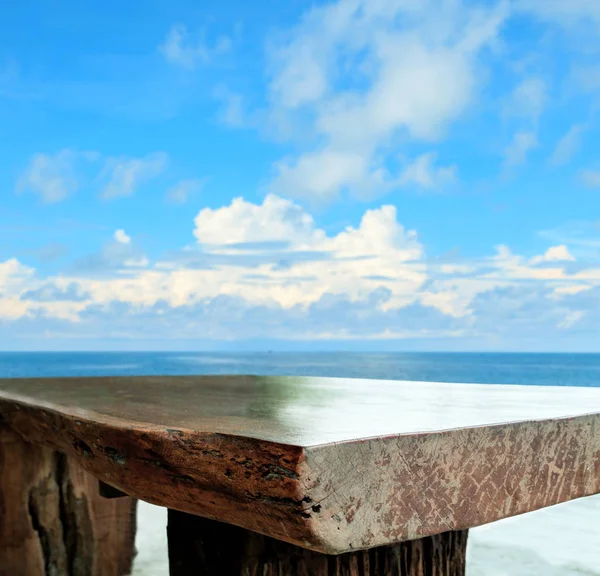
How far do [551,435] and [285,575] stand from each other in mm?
461

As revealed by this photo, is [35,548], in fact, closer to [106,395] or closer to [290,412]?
[106,395]

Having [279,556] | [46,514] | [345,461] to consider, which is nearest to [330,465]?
[345,461]

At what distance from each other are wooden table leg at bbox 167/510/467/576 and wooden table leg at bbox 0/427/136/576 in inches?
41.0

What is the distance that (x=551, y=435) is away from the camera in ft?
3.55

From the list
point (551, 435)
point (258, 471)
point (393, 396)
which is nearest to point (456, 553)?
point (551, 435)

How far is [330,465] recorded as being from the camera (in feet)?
2.56

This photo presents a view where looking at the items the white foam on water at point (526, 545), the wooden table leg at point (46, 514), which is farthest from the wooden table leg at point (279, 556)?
the white foam on water at point (526, 545)

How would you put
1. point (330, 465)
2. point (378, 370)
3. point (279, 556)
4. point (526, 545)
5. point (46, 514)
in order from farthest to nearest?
point (378, 370) → point (526, 545) → point (46, 514) → point (279, 556) → point (330, 465)

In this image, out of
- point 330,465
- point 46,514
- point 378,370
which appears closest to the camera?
point 330,465

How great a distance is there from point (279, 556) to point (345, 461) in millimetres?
406

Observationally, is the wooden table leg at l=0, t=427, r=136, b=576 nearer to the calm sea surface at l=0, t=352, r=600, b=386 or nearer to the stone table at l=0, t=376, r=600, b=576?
the stone table at l=0, t=376, r=600, b=576

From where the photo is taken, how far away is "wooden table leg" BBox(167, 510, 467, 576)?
1.08 meters

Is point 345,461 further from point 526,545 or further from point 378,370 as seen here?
point 378,370

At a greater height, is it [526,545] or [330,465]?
[330,465]
